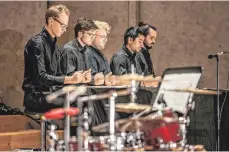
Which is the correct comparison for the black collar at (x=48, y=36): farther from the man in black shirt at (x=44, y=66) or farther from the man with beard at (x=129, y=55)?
the man with beard at (x=129, y=55)

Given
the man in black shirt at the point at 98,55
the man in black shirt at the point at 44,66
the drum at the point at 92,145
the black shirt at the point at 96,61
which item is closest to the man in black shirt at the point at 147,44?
the man in black shirt at the point at 98,55

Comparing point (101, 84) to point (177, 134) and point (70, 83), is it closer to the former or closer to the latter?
point (70, 83)

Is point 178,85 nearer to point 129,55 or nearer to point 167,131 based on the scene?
point 167,131

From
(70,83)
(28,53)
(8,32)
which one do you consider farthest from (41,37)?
(8,32)

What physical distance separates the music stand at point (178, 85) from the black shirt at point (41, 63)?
4.48ft

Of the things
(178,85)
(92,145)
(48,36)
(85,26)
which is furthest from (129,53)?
(92,145)

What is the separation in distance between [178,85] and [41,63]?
1.75 m

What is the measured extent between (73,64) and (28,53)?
73 cm

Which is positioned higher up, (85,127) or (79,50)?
(79,50)

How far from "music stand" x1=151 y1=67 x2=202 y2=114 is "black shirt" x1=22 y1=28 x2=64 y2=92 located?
1365 millimetres

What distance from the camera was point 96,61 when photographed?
7.41 m

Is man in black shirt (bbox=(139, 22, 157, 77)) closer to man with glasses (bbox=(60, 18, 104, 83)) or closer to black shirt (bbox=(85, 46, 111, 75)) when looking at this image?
black shirt (bbox=(85, 46, 111, 75))

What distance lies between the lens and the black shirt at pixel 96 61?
7.32 meters

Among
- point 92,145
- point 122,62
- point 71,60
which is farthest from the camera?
point 122,62
